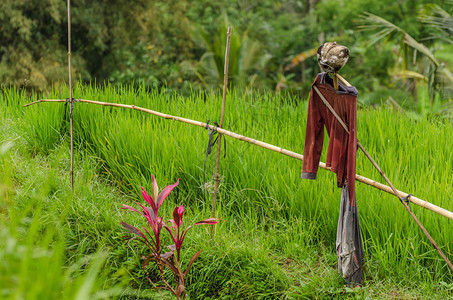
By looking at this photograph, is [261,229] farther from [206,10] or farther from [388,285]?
[206,10]

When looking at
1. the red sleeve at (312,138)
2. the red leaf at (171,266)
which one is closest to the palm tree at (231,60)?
the red sleeve at (312,138)

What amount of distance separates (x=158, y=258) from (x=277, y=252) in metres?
0.74

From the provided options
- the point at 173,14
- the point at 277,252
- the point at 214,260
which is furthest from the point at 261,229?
the point at 173,14

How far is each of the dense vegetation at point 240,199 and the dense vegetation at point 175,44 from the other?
235 inches

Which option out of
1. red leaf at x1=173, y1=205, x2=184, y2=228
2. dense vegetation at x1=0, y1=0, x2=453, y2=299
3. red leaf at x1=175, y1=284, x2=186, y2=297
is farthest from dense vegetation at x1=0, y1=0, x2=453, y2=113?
red leaf at x1=175, y1=284, x2=186, y2=297

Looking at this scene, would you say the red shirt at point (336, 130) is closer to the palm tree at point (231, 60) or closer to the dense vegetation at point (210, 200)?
the dense vegetation at point (210, 200)

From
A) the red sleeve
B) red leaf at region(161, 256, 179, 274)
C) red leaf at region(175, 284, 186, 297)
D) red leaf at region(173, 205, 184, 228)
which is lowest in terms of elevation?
red leaf at region(175, 284, 186, 297)

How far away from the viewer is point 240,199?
304 cm

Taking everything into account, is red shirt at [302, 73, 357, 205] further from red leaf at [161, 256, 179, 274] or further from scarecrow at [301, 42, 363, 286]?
red leaf at [161, 256, 179, 274]

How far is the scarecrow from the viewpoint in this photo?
6.80 ft

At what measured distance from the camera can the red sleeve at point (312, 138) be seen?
2242 millimetres

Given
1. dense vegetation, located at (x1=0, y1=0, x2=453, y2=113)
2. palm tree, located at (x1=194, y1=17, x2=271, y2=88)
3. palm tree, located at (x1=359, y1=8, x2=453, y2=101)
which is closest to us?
palm tree, located at (x1=359, y1=8, x2=453, y2=101)

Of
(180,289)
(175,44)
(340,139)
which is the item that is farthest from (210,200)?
(175,44)

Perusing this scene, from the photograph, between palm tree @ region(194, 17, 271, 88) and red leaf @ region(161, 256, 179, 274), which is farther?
palm tree @ region(194, 17, 271, 88)
